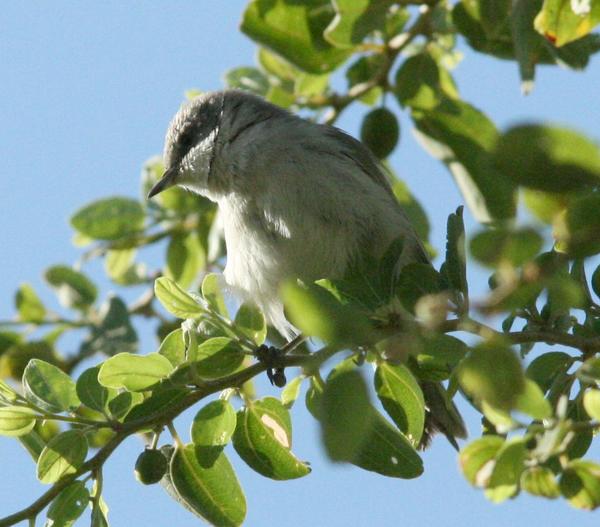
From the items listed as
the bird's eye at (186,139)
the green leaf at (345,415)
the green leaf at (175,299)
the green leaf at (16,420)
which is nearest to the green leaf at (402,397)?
the green leaf at (175,299)

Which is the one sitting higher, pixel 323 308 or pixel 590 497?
pixel 323 308

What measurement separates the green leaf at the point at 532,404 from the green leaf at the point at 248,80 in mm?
2836

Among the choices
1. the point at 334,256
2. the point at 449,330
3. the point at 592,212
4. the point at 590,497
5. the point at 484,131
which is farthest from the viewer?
the point at 334,256

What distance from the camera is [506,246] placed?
3.05 ft

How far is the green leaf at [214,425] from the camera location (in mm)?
2170

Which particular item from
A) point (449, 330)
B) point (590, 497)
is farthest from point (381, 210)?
point (590, 497)

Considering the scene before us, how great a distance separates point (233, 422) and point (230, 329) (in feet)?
0.70

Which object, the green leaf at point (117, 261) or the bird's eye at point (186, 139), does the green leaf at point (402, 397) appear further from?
the bird's eye at point (186, 139)

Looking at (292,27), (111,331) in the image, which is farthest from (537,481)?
(111,331)

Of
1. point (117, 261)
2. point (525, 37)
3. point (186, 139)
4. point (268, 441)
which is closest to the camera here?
point (525, 37)

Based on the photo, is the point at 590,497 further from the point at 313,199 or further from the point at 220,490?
the point at 313,199

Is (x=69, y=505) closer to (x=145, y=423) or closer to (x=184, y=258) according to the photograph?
(x=145, y=423)

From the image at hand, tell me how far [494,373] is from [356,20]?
1.48m

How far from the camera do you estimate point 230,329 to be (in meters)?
2.23
